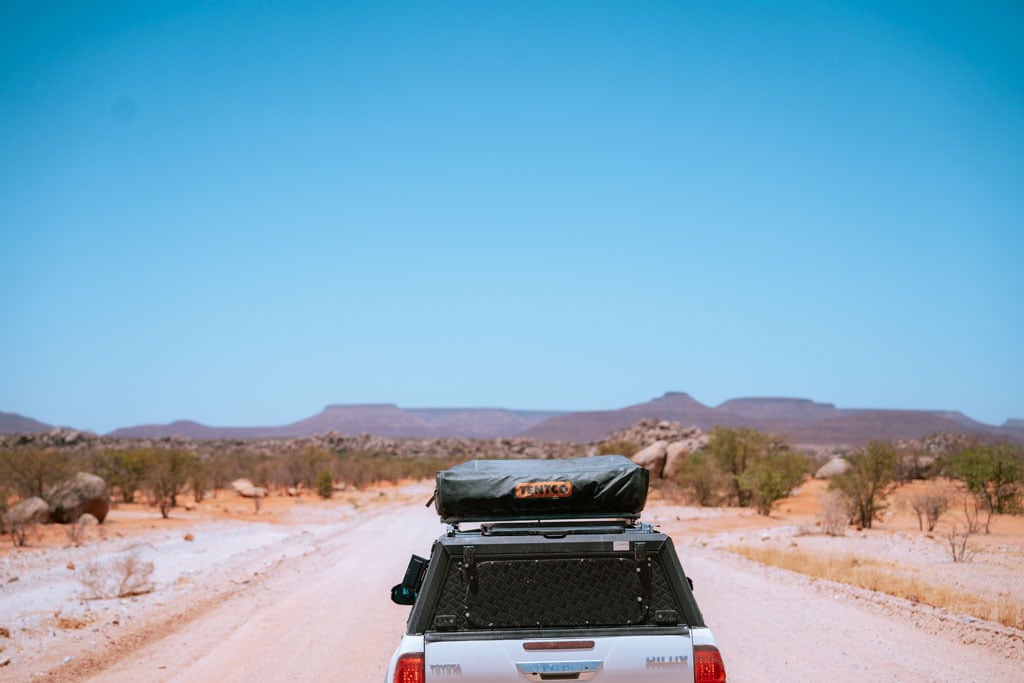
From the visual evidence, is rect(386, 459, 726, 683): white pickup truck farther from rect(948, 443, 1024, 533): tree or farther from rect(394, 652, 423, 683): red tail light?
rect(948, 443, 1024, 533): tree

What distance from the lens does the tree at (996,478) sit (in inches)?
931

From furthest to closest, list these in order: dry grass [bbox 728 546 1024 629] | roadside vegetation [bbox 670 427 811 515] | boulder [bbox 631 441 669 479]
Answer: boulder [bbox 631 441 669 479]
roadside vegetation [bbox 670 427 811 515]
dry grass [bbox 728 546 1024 629]

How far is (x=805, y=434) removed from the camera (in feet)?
450

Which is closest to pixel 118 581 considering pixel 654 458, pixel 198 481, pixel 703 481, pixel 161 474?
pixel 161 474

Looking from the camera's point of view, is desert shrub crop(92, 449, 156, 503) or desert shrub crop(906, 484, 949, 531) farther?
desert shrub crop(92, 449, 156, 503)

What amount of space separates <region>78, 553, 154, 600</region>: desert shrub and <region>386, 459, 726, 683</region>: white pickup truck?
1243 cm

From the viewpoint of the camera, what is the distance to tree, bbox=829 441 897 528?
84.0 ft

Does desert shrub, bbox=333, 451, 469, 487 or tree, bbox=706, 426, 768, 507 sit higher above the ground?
tree, bbox=706, 426, 768, 507

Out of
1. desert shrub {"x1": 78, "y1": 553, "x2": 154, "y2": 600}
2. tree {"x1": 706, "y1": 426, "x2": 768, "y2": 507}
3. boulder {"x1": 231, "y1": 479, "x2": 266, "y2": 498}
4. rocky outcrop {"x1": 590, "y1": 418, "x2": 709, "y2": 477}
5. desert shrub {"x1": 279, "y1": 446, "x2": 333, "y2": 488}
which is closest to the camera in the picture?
desert shrub {"x1": 78, "y1": 553, "x2": 154, "y2": 600}

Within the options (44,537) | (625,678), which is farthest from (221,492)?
(625,678)

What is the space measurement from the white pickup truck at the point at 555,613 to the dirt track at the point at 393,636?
13.5ft

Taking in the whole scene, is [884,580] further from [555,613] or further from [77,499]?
[77,499]

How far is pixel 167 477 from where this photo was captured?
36.4 meters

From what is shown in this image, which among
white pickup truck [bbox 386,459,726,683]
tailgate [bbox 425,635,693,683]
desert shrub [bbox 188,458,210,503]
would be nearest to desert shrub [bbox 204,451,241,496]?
desert shrub [bbox 188,458,210,503]
